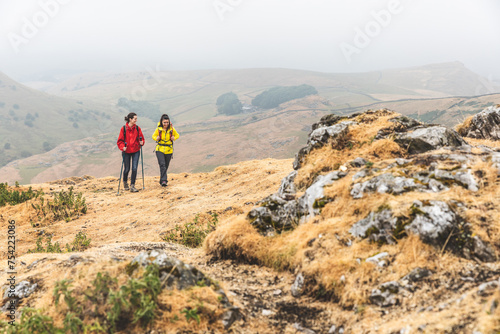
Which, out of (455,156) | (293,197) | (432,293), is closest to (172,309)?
(432,293)

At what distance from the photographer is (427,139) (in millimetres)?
7789

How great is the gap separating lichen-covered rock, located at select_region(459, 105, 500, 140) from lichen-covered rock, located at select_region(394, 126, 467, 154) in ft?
12.4

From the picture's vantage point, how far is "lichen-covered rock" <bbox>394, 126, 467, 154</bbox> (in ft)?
25.3

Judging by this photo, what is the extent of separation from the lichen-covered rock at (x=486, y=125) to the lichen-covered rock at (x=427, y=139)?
12.4 feet

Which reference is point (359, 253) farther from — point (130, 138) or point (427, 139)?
point (130, 138)

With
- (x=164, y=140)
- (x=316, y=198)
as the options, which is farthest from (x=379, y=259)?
(x=164, y=140)

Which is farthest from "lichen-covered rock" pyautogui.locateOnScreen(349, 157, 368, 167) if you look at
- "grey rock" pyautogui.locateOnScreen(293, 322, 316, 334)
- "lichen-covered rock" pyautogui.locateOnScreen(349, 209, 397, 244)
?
"grey rock" pyautogui.locateOnScreen(293, 322, 316, 334)

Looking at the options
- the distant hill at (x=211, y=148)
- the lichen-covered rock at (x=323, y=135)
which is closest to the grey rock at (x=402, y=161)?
the lichen-covered rock at (x=323, y=135)

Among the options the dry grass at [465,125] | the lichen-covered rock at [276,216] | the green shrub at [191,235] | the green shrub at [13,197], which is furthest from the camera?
the green shrub at [13,197]

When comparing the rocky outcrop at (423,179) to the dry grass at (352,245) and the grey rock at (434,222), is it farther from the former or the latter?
the grey rock at (434,222)

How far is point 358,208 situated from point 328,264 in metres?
1.38

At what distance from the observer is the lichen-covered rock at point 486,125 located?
10.6 metres

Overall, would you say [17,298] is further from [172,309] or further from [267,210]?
[267,210]

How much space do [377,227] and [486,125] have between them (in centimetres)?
901
